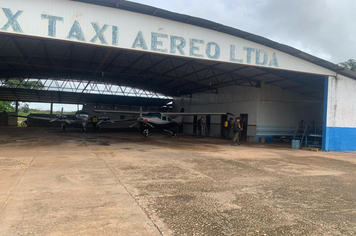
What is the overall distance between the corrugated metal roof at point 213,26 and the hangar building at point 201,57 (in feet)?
0.15

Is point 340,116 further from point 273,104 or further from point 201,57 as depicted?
point 201,57

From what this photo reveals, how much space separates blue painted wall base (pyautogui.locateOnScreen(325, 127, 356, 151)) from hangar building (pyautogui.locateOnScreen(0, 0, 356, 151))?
65mm

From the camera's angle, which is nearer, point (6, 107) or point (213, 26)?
point (213, 26)

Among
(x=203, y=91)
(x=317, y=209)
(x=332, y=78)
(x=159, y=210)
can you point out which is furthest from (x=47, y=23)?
(x=203, y=91)

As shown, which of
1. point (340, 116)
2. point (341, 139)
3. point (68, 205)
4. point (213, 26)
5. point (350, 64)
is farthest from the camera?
point (350, 64)

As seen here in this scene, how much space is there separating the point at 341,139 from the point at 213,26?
11008 millimetres

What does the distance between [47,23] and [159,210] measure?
29.9 ft

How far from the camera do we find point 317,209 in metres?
4.44

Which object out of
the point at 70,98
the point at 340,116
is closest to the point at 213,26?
the point at 340,116

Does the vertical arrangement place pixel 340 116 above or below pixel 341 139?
above

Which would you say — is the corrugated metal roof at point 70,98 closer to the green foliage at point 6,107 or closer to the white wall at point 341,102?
the green foliage at point 6,107

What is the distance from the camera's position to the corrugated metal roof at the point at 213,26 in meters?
10.6

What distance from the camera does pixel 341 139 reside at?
1514cm

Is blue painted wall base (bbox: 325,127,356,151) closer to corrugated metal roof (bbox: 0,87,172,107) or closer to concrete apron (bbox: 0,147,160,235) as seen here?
concrete apron (bbox: 0,147,160,235)
